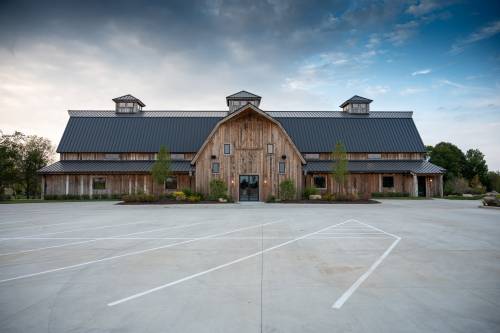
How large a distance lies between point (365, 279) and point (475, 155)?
2817 inches

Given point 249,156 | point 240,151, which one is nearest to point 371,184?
point 249,156

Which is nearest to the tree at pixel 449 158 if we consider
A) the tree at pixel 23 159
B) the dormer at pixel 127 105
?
the dormer at pixel 127 105

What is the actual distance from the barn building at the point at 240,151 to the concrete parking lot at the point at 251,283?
17.7 meters

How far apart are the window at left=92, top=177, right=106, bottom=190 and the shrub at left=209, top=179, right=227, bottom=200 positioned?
49.7 ft

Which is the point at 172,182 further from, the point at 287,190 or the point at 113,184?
the point at 287,190

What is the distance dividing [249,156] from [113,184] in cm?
1752

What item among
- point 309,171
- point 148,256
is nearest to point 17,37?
point 148,256

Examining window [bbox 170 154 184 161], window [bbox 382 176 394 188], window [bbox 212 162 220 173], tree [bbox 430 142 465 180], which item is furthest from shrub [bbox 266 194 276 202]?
tree [bbox 430 142 465 180]

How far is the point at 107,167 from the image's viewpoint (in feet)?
102

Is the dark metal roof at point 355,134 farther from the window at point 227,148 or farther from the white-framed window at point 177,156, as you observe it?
the white-framed window at point 177,156

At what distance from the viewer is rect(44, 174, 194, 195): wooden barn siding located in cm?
3091

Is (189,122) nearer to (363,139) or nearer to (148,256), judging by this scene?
(363,139)

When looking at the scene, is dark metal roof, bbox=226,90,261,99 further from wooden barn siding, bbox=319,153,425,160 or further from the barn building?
wooden barn siding, bbox=319,153,425,160

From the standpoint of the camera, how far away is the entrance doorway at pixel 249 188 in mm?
26906
